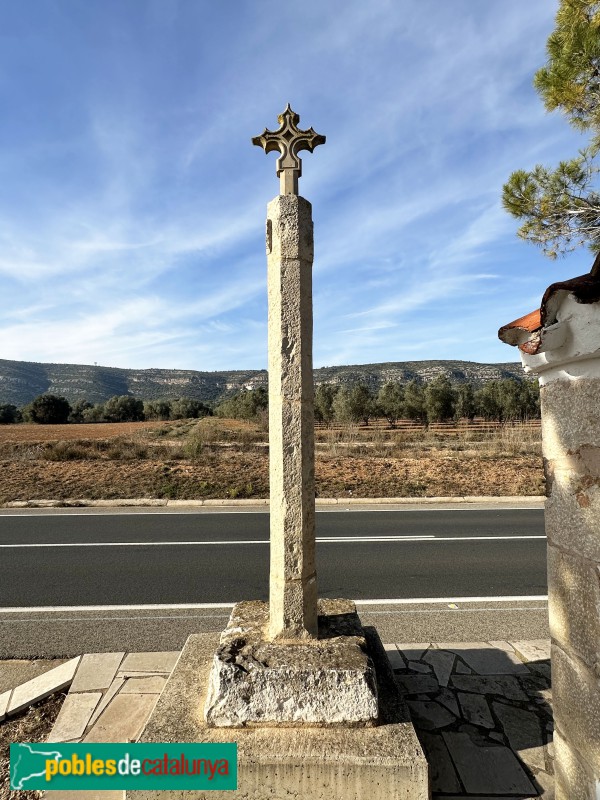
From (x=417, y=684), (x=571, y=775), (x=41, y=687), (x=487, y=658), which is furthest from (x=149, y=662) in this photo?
(x=571, y=775)

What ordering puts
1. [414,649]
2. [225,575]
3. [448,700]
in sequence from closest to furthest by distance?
[448,700] < [414,649] < [225,575]

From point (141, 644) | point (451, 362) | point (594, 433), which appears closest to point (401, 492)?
point (141, 644)

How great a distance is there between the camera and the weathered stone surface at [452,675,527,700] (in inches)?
139

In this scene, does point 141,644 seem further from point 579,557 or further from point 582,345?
point 582,345

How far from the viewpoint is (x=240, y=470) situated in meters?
15.0

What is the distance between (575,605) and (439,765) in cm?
132

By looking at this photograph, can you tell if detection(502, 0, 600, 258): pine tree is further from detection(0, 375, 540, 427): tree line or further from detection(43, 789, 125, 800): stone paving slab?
detection(0, 375, 540, 427): tree line

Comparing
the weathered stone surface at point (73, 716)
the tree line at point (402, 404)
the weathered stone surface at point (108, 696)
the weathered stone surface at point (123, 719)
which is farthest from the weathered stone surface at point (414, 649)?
the tree line at point (402, 404)

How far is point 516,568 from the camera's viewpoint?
22.6 feet

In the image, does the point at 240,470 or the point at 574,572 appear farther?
the point at 240,470

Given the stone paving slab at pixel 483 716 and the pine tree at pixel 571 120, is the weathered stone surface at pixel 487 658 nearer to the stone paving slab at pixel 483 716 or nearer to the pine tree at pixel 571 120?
the stone paving slab at pixel 483 716

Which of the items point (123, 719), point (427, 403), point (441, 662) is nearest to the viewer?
point (123, 719)

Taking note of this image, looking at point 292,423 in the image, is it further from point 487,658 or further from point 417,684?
point 487,658

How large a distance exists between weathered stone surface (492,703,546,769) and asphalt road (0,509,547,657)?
144 cm
